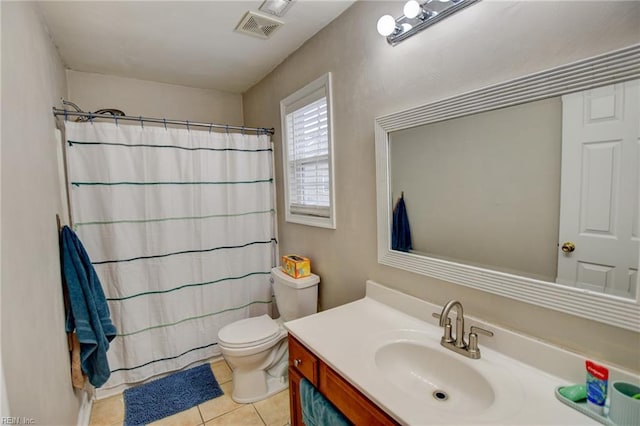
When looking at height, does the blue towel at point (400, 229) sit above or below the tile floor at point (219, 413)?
above

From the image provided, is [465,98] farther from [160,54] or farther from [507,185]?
[160,54]

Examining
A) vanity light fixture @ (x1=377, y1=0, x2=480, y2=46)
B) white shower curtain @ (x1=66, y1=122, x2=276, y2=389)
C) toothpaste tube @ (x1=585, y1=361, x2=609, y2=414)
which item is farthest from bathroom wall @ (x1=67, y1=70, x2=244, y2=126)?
toothpaste tube @ (x1=585, y1=361, x2=609, y2=414)

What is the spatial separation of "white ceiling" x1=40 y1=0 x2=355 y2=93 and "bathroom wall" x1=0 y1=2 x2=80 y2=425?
10.8 inches

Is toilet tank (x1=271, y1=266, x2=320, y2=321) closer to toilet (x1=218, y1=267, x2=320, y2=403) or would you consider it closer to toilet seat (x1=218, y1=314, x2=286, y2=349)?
toilet (x1=218, y1=267, x2=320, y2=403)

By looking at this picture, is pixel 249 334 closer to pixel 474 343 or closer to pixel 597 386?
pixel 474 343

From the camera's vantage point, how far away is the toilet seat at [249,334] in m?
1.88

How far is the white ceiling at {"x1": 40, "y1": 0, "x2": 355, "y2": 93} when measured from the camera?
165 cm

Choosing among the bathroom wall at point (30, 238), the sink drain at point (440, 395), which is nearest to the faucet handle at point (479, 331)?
the sink drain at point (440, 395)

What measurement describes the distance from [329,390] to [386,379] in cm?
27

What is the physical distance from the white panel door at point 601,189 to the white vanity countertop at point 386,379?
0.35 meters

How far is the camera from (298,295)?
2023 millimetres

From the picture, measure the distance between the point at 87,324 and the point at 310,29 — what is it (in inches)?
83.6

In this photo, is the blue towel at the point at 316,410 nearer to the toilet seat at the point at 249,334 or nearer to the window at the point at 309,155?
the toilet seat at the point at 249,334

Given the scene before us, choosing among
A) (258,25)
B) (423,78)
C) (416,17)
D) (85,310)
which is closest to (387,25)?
(416,17)
